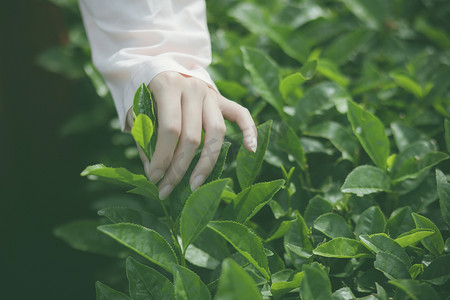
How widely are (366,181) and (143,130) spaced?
447 mm

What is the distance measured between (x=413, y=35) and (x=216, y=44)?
616mm

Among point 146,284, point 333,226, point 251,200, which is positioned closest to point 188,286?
point 146,284

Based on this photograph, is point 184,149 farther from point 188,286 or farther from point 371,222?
point 371,222

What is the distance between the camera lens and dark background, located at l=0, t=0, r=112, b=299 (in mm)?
1951

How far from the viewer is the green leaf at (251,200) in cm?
80

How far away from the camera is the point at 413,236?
763 mm

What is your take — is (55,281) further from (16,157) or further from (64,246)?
(16,157)

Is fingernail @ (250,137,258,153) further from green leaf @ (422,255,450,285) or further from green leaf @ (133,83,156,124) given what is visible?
green leaf @ (422,255,450,285)

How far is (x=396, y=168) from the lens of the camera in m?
0.98

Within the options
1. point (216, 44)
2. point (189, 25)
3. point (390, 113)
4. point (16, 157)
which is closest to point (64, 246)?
point (16, 157)

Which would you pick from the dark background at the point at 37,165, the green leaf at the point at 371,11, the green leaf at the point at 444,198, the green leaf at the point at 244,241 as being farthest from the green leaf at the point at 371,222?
the dark background at the point at 37,165

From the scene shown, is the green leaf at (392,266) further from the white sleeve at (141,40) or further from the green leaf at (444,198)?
the white sleeve at (141,40)

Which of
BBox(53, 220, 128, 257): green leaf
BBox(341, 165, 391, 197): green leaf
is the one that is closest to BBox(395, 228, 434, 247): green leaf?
BBox(341, 165, 391, 197): green leaf

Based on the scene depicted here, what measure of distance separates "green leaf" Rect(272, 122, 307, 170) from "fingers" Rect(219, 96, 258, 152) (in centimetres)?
13
